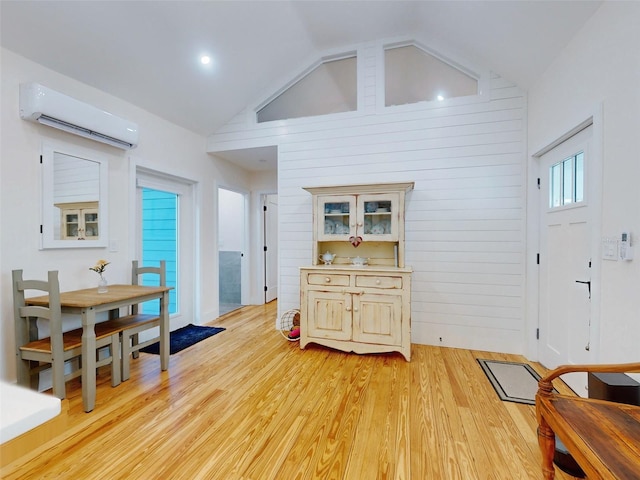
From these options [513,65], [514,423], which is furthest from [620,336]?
[513,65]

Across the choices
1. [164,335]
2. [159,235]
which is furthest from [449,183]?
[159,235]

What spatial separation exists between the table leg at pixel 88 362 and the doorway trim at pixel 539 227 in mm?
3418

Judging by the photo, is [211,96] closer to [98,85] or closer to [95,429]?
[98,85]

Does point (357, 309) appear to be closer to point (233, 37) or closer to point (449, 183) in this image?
point (449, 183)

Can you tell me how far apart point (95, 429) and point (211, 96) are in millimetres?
3452

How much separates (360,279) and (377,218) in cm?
A: 75

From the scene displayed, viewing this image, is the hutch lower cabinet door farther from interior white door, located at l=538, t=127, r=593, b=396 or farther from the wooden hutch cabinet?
interior white door, located at l=538, t=127, r=593, b=396

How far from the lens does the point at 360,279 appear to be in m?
3.15

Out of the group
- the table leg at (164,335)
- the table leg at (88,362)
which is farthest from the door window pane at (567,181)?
the table leg at (88,362)

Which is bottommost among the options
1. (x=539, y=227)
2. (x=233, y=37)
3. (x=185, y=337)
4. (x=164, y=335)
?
(x=185, y=337)

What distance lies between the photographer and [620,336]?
1.78 metres

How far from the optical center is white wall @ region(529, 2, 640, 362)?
5.51 ft

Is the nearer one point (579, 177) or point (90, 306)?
point (90, 306)

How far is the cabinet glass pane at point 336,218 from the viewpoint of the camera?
3.51 m
